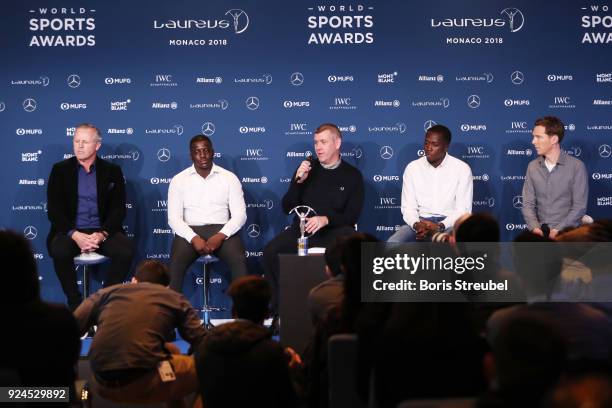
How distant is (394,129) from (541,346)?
17.1ft

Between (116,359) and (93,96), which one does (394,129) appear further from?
(116,359)

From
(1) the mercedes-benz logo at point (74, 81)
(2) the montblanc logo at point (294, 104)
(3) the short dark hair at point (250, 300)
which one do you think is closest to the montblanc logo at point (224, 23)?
(2) the montblanc logo at point (294, 104)

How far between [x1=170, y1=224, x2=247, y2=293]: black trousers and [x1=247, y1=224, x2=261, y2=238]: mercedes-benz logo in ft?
2.22

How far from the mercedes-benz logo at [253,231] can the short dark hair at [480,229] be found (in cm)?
392

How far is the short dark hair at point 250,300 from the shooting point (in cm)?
332

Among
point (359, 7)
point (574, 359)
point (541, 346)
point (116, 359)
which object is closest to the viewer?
point (541, 346)

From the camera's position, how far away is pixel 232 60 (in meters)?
7.11

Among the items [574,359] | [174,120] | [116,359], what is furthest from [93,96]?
[574,359]

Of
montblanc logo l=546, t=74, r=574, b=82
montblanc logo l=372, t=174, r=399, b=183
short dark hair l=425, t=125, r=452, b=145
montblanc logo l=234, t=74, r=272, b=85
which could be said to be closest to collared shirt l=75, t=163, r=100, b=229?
montblanc logo l=234, t=74, r=272, b=85

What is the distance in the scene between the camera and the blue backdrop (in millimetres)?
7043

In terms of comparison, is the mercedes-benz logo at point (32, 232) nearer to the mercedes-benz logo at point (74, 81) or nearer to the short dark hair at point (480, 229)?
the mercedes-benz logo at point (74, 81)

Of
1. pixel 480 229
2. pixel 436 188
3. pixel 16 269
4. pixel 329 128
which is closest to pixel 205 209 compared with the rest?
pixel 329 128

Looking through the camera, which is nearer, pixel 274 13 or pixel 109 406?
pixel 109 406

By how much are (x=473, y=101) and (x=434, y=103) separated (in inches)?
14.2
